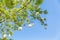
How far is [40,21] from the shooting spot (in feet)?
27.2

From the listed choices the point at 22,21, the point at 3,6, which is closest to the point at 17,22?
the point at 22,21

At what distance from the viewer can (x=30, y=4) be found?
7852 millimetres

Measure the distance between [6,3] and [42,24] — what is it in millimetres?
1877

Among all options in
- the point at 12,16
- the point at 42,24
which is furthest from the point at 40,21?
the point at 12,16

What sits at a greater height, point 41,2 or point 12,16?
point 41,2

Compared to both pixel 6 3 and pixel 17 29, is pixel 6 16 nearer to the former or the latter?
pixel 6 3

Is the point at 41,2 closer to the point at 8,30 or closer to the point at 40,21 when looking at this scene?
the point at 40,21

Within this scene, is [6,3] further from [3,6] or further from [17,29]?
[17,29]

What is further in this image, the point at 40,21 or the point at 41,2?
the point at 40,21

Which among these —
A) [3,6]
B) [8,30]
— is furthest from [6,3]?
[8,30]

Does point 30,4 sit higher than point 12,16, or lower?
higher

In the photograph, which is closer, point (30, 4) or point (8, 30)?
point (30, 4)

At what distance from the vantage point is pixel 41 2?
306 inches

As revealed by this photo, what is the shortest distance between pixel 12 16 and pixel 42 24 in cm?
145
